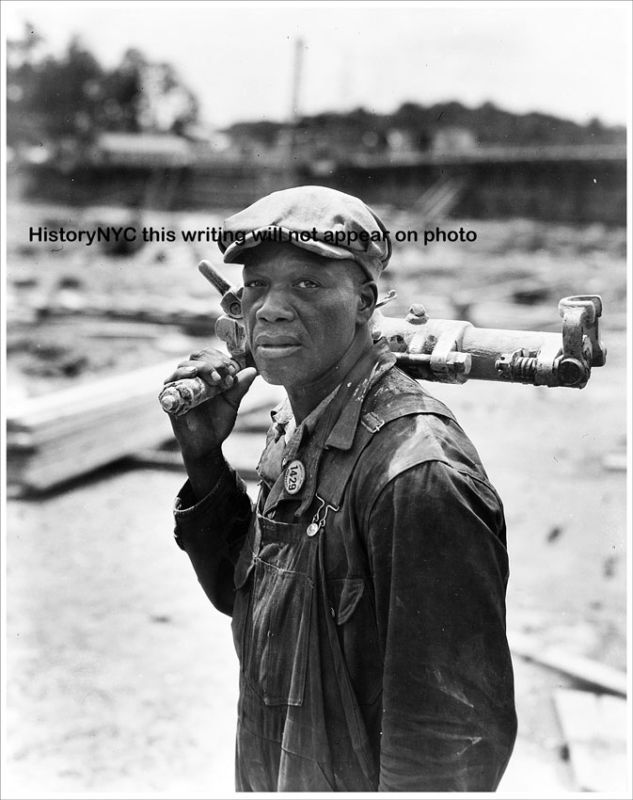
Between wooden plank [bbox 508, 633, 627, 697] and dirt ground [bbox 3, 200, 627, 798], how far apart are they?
9cm

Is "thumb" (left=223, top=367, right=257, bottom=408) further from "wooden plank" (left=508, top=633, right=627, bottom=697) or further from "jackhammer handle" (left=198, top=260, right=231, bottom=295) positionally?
"wooden plank" (left=508, top=633, right=627, bottom=697)

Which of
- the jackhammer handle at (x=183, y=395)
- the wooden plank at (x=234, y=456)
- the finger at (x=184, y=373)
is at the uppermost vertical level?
the finger at (x=184, y=373)

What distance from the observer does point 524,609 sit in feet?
21.0

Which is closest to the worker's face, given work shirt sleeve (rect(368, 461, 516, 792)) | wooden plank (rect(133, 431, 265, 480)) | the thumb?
the thumb

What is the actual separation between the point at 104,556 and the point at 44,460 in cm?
156

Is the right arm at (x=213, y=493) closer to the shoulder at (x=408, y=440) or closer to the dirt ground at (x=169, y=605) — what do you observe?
the shoulder at (x=408, y=440)

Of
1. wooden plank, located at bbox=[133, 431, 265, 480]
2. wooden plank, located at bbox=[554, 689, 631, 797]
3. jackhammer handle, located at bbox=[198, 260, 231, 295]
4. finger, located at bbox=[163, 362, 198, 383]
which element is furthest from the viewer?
wooden plank, located at bbox=[133, 431, 265, 480]

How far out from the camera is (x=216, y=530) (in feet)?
8.29

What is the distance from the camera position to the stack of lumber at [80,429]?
27.4 ft

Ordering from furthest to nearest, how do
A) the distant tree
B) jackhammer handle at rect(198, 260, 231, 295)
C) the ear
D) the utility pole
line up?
the distant tree < the utility pole < jackhammer handle at rect(198, 260, 231, 295) < the ear

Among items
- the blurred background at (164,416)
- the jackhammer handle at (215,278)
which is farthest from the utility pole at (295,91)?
the jackhammer handle at (215,278)

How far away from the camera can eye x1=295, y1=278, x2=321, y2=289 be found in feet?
6.80

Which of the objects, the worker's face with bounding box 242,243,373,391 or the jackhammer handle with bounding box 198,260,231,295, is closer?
the worker's face with bounding box 242,243,373,391

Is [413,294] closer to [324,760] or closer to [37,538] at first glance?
[37,538]
